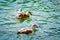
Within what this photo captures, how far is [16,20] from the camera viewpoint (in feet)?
34.8

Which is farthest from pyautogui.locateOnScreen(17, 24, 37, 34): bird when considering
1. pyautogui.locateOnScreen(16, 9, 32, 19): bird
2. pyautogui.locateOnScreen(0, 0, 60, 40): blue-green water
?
pyautogui.locateOnScreen(16, 9, 32, 19): bird

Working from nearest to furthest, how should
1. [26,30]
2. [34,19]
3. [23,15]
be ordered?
[26,30] → [34,19] → [23,15]

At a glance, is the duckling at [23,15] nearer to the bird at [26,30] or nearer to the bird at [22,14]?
the bird at [22,14]

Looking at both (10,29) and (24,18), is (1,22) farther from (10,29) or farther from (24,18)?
(24,18)

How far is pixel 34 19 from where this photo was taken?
10.6m

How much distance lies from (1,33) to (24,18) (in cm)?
266

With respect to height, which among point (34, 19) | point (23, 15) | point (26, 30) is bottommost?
point (26, 30)

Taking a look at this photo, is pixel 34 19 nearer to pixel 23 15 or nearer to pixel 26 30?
pixel 23 15

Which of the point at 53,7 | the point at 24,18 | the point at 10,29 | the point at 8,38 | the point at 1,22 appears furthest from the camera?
the point at 53,7

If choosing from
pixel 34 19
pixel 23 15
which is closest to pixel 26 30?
pixel 34 19

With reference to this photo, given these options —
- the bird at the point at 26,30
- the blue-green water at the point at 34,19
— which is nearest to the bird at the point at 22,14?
the blue-green water at the point at 34,19

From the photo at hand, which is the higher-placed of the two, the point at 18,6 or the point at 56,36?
the point at 18,6

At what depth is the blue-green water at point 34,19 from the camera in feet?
29.0

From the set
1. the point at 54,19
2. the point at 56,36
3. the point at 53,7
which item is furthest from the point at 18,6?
the point at 56,36
